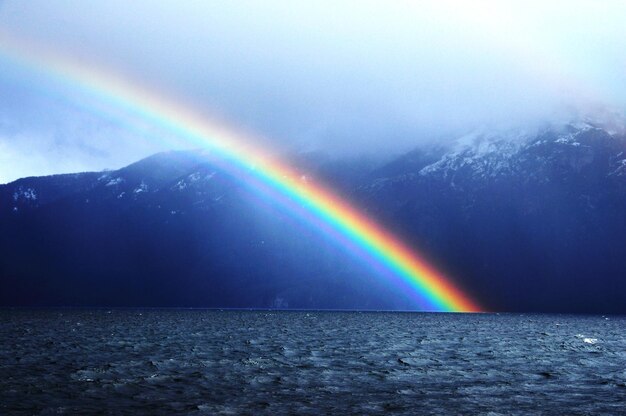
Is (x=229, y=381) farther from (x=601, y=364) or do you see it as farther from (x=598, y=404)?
(x=601, y=364)

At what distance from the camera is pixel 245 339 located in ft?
423

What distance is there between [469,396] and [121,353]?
180ft

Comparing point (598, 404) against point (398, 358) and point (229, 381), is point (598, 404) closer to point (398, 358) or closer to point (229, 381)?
point (229, 381)

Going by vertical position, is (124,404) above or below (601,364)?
below

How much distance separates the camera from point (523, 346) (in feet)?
383

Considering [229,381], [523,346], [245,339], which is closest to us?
[229,381]

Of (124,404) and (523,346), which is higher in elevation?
(523,346)

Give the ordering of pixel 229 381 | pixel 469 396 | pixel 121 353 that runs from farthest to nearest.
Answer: pixel 121 353, pixel 229 381, pixel 469 396

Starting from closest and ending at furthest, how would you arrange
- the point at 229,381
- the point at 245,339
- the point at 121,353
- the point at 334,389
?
the point at 334,389 → the point at 229,381 → the point at 121,353 → the point at 245,339

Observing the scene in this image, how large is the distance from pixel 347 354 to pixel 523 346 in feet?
123

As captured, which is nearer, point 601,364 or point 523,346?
point 601,364

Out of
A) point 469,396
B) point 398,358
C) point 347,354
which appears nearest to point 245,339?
point 347,354

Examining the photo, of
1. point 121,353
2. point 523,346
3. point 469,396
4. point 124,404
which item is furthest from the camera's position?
point 523,346

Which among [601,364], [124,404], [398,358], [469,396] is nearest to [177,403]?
[124,404]
